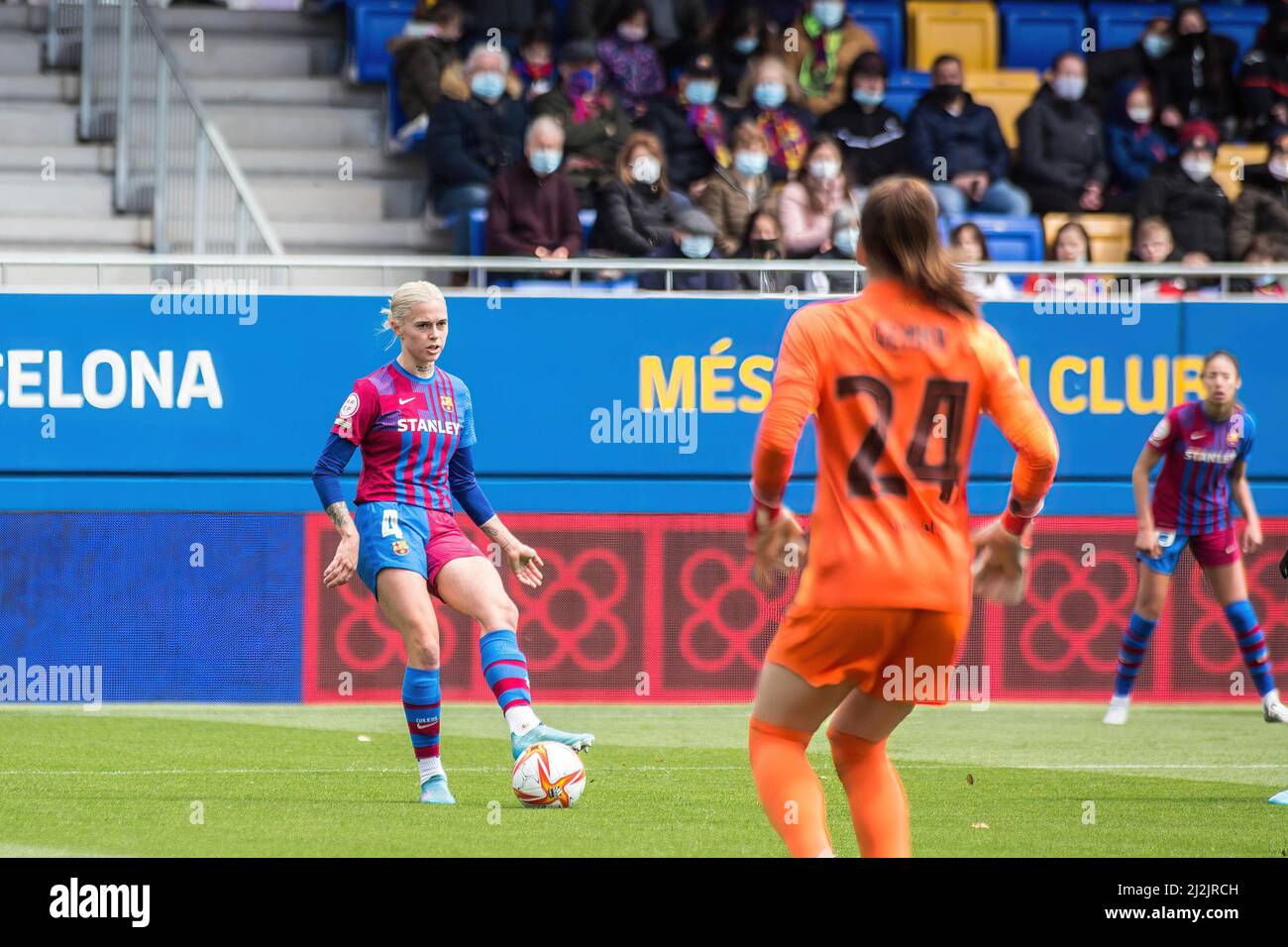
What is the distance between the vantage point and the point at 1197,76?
17.2 meters

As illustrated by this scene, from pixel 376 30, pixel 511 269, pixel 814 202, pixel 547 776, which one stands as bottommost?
pixel 547 776

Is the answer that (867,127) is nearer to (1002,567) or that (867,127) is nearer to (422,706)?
(422,706)

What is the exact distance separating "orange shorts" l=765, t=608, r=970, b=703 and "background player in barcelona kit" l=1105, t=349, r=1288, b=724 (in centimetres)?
667

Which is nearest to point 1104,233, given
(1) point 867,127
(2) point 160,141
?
(1) point 867,127

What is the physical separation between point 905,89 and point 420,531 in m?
10.2

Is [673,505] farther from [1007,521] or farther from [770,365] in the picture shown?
[1007,521]

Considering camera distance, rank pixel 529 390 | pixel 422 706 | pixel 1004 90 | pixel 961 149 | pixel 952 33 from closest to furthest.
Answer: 1. pixel 422 706
2. pixel 529 390
3. pixel 961 149
4. pixel 1004 90
5. pixel 952 33

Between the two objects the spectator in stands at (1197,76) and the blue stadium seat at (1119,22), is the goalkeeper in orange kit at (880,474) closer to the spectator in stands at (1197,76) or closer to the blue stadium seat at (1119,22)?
the spectator in stands at (1197,76)

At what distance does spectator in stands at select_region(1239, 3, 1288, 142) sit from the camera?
17047 millimetres

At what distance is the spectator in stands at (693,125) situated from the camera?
15211mm

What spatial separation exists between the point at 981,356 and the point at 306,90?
12701 millimetres

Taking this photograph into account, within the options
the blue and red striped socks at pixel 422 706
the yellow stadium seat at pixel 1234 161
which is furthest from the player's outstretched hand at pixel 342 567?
the yellow stadium seat at pixel 1234 161

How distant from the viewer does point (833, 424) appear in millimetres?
5059

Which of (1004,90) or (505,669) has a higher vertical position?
(1004,90)
